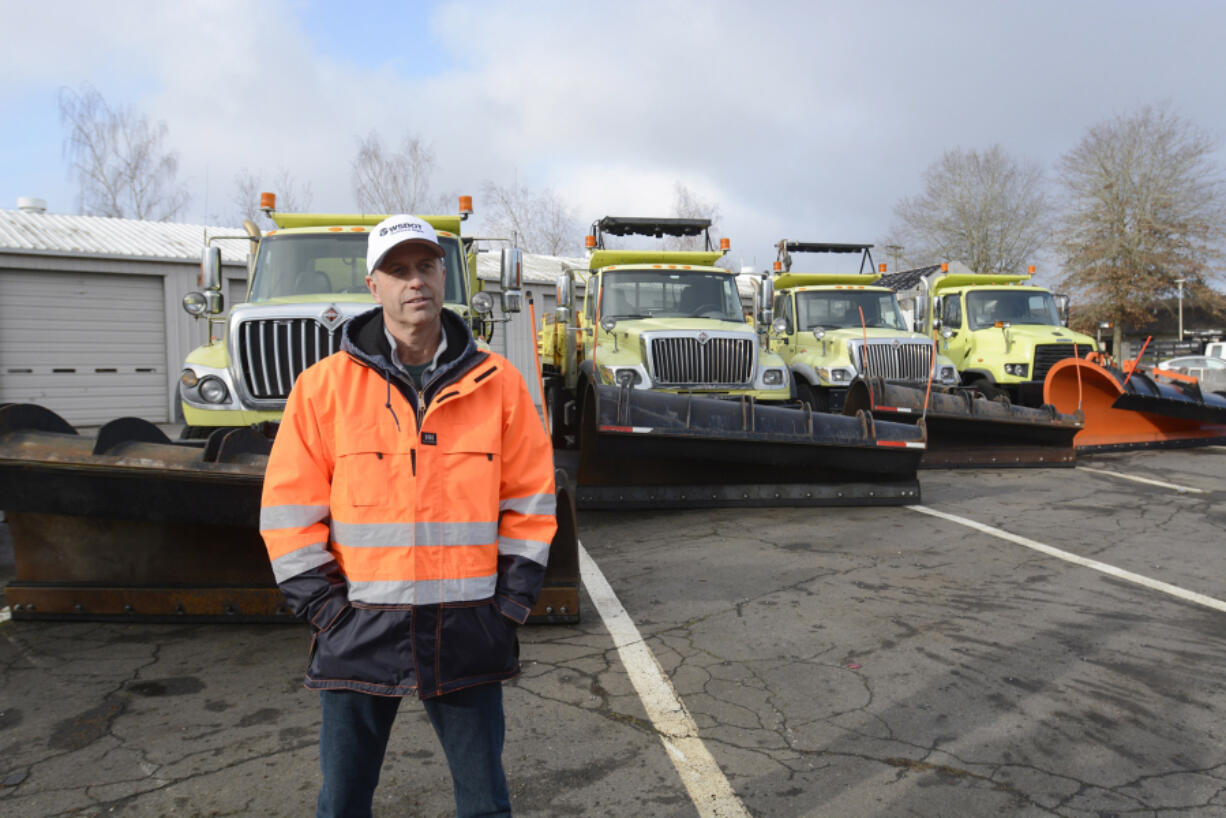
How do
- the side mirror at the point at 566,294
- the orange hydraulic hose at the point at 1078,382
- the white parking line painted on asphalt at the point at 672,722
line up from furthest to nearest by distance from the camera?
the orange hydraulic hose at the point at 1078,382, the side mirror at the point at 566,294, the white parking line painted on asphalt at the point at 672,722

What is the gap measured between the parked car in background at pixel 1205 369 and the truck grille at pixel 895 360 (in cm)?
1726

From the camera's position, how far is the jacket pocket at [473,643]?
202 centimetres

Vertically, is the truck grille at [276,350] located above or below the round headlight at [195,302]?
below

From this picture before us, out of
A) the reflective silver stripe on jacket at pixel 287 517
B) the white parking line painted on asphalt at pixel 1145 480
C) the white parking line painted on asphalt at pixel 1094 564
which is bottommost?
the white parking line painted on asphalt at pixel 1094 564

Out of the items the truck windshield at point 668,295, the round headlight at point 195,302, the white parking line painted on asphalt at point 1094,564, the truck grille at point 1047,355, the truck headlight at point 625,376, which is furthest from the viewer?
the truck grille at point 1047,355

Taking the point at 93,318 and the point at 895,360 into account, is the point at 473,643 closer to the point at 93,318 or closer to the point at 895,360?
the point at 895,360

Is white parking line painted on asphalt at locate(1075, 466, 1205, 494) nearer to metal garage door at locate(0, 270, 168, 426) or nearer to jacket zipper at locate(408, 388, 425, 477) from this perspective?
jacket zipper at locate(408, 388, 425, 477)

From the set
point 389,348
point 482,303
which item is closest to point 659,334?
point 482,303

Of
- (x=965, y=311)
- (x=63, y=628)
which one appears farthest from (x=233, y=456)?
(x=965, y=311)

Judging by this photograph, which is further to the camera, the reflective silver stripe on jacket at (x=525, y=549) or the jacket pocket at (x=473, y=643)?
the reflective silver stripe on jacket at (x=525, y=549)

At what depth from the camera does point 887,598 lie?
521 cm

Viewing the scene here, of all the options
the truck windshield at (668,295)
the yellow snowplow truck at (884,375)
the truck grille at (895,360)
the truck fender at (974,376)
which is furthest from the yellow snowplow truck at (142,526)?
the truck fender at (974,376)

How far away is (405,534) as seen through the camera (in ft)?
6.66

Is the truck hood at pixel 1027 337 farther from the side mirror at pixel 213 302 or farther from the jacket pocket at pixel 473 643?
the jacket pocket at pixel 473 643
